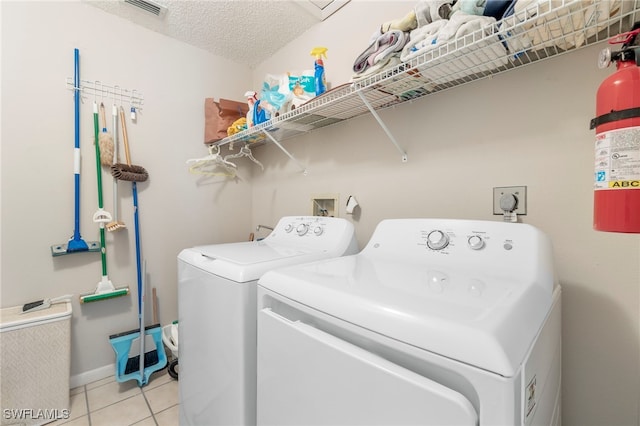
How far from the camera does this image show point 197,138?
2348mm

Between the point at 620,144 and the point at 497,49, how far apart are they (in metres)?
0.53

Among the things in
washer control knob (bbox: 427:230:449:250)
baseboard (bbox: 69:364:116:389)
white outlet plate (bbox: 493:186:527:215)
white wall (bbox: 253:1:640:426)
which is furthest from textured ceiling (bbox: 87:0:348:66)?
baseboard (bbox: 69:364:116:389)

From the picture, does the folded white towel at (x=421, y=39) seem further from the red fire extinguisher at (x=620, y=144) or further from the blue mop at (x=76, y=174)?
the blue mop at (x=76, y=174)

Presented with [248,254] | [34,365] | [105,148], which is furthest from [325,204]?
[34,365]

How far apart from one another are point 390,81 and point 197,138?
1749mm

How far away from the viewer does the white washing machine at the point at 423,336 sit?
48 centimetres

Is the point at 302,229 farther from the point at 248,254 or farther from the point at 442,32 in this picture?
the point at 442,32

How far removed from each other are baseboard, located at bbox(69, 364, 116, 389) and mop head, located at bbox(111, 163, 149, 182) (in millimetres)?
1317

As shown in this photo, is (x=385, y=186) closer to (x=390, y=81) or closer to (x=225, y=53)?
(x=390, y=81)

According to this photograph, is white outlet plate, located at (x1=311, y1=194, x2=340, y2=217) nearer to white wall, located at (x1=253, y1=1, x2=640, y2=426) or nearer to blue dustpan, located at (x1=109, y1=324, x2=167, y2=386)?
white wall, located at (x1=253, y1=1, x2=640, y2=426)

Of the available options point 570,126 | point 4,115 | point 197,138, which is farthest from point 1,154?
point 570,126

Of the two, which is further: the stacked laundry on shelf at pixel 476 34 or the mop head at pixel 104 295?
the mop head at pixel 104 295

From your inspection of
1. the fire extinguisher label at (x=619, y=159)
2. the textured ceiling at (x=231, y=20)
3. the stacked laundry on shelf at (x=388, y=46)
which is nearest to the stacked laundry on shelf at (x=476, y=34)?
the stacked laundry on shelf at (x=388, y=46)

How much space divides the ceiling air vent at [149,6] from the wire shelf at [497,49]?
1255 millimetres
